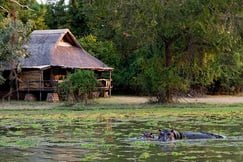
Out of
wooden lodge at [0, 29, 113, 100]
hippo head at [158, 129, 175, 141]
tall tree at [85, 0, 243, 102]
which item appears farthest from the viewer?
wooden lodge at [0, 29, 113, 100]

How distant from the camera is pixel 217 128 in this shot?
20672 mm

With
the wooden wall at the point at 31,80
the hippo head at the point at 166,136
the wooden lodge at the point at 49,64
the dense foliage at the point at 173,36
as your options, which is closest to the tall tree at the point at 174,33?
the dense foliage at the point at 173,36

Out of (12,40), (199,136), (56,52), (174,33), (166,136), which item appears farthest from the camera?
(56,52)

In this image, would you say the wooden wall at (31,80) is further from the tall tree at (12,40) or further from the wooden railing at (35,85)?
the tall tree at (12,40)

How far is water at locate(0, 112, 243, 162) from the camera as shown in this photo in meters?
13.7

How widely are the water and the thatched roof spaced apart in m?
18.6

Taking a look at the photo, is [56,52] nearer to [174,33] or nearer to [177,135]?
[174,33]

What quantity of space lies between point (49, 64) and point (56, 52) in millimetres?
2847

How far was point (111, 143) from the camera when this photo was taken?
16328 millimetres

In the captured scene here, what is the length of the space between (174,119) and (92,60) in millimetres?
23421

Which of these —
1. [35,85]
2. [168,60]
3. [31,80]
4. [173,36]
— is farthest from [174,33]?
[31,80]

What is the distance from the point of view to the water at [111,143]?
538 inches

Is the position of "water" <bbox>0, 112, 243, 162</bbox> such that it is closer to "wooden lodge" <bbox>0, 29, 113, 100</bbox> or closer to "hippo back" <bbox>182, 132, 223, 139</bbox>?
"hippo back" <bbox>182, 132, 223, 139</bbox>

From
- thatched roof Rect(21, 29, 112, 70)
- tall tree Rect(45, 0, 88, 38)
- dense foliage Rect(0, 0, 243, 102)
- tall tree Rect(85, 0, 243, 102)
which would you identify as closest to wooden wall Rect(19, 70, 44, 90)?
thatched roof Rect(21, 29, 112, 70)
